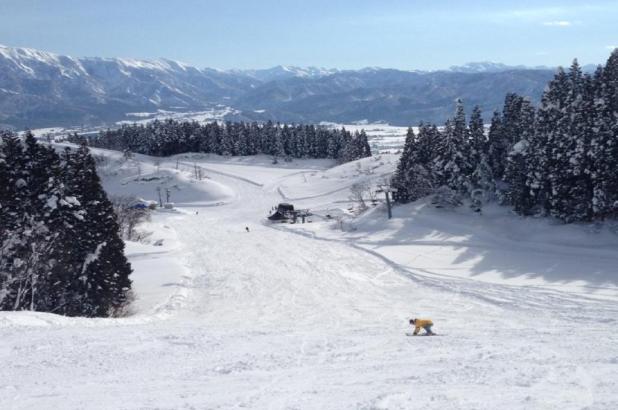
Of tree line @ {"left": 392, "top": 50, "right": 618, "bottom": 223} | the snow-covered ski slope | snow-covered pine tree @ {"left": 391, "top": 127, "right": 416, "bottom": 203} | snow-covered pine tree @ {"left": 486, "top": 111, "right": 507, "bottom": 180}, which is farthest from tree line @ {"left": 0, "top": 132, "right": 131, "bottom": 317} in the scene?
snow-covered pine tree @ {"left": 486, "top": 111, "right": 507, "bottom": 180}

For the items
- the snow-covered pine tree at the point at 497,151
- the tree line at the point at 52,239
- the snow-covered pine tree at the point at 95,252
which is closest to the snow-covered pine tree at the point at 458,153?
the snow-covered pine tree at the point at 497,151

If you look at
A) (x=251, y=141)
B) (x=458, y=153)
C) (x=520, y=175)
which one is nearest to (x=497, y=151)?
(x=458, y=153)

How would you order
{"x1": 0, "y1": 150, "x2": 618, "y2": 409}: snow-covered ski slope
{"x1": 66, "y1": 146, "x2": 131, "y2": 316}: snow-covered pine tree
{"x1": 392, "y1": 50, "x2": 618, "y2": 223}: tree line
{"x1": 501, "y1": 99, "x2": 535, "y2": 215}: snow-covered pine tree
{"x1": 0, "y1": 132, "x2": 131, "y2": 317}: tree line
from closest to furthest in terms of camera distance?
{"x1": 0, "y1": 150, "x2": 618, "y2": 409}: snow-covered ski slope
{"x1": 0, "y1": 132, "x2": 131, "y2": 317}: tree line
{"x1": 66, "y1": 146, "x2": 131, "y2": 316}: snow-covered pine tree
{"x1": 392, "y1": 50, "x2": 618, "y2": 223}: tree line
{"x1": 501, "y1": 99, "x2": 535, "y2": 215}: snow-covered pine tree

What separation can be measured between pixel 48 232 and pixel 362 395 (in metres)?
21.5

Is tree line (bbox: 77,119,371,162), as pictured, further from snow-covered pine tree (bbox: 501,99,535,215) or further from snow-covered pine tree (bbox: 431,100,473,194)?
snow-covered pine tree (bbox: 501,99,535,215)

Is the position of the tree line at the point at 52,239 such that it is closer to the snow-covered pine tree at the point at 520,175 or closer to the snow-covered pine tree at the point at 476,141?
the snow-covered pine tree at the point at 520,175

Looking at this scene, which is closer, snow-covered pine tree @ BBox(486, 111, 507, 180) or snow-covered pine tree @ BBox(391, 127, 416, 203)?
snow-covered pine tree @ BBox(486, 111, 507, 180)

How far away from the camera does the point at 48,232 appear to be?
2623 centimetres

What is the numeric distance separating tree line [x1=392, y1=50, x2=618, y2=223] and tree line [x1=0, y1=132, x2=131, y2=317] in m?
35.4

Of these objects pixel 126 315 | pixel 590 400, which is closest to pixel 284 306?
pixel 126 315

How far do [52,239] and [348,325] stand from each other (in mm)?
16330

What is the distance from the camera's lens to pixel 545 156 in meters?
44.2

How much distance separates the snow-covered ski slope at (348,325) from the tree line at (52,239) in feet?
10.6

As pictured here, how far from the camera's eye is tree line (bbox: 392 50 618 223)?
133 feet
